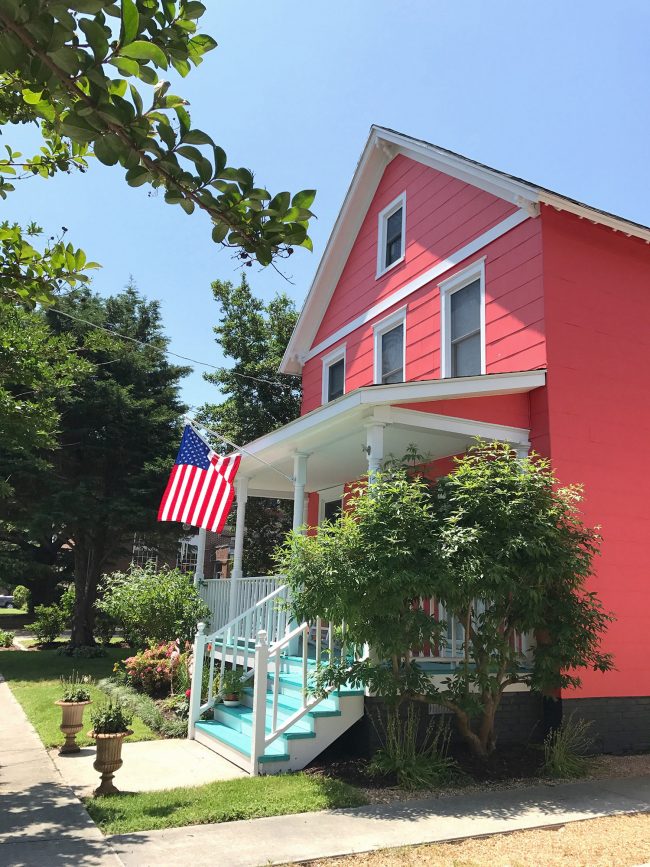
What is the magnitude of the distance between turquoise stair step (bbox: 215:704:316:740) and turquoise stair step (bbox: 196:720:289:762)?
80 mm

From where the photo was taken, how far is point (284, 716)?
26.3 feet

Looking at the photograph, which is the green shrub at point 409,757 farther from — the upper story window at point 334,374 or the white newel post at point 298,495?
the upper story window at point 334,374

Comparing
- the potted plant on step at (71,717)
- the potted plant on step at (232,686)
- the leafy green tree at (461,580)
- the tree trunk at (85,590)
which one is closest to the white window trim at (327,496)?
the potted plant on step at (232,686)

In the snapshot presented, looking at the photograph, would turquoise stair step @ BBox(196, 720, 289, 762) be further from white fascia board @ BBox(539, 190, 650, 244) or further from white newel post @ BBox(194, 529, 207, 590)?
white fascia board @ BBox(539, 190, 650, 244)

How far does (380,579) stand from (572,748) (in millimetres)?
3253

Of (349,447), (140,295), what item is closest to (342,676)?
(349,447)

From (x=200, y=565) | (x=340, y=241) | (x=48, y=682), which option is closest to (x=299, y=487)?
(x=200, y=565)

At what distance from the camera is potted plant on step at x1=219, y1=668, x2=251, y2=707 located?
9211mm

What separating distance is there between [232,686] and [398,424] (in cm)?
418

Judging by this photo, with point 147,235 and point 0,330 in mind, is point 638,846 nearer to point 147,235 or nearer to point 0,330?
point 0,330

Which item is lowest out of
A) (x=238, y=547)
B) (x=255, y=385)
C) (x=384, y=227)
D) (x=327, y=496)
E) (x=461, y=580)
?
(x=461, y=580)

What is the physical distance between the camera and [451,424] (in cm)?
842

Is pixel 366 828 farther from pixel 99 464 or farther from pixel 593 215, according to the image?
pixel 99 464

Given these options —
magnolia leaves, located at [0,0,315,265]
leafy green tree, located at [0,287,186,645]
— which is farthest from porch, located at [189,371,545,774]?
leafy green tree, located at [0,287,186,645]
